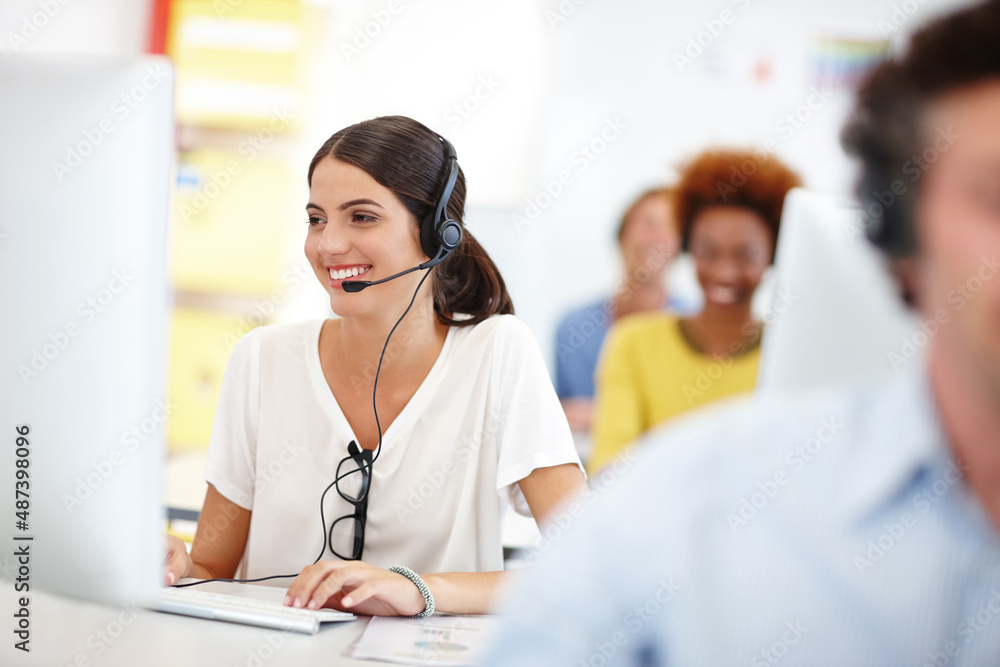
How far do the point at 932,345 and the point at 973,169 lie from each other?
0.12m

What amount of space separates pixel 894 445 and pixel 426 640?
0.54m

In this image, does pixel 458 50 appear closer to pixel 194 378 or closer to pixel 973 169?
pixel 194 378

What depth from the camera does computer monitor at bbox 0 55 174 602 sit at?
71 centimetres

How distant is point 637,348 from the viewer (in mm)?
2324

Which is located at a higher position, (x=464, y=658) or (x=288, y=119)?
(x=288, y=119)

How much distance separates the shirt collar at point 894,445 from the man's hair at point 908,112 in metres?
0.10

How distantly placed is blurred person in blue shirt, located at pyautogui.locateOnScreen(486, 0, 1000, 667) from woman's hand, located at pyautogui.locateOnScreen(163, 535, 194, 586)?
665mm

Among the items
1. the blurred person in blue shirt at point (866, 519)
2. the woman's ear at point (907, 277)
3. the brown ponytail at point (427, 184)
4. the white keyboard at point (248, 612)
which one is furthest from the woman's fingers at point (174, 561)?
the woman's ear at point (907, 277)

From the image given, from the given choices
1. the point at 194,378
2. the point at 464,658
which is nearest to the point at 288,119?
the point at 194,378

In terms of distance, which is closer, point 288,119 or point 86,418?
point 86,418

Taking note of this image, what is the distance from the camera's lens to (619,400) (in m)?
2.30

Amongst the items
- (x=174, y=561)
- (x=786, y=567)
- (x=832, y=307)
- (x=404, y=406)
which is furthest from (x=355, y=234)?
(x=786, y=567)

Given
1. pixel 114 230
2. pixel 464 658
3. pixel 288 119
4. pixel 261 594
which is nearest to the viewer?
pixel 114 230

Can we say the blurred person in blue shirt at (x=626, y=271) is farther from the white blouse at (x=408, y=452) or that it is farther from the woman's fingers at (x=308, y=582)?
the woman's fingers at (x=308, y=582)
